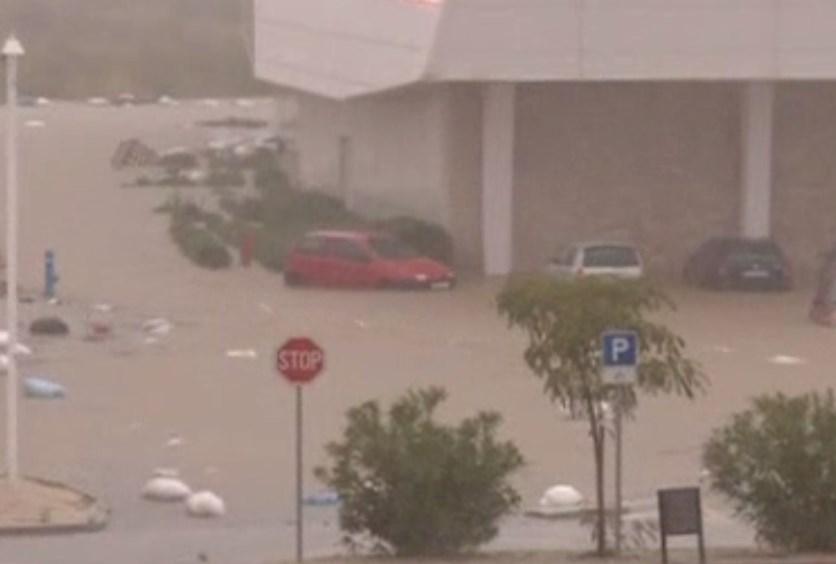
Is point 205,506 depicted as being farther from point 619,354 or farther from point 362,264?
point 362,264

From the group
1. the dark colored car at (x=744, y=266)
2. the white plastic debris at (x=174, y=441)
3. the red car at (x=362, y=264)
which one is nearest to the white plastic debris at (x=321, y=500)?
the white plastic debris at (x=174, y=441)

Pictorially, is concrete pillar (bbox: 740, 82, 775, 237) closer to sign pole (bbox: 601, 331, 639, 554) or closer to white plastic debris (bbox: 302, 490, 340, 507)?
white plastic debris (bbox: 302, 490, 340, 507)

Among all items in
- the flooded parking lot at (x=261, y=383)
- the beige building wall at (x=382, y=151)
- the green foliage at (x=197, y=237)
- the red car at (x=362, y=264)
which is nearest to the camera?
the flooded parking lot at (x=261, y=383)

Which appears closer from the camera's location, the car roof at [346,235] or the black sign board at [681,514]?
the black sign board at [681,514]

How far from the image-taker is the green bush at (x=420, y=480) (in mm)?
25984

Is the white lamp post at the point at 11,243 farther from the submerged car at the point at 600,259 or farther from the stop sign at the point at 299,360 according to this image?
the submerged car at the point at 600,259

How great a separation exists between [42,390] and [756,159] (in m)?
21.6

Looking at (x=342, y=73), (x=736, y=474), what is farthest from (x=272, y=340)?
(x=736, y=474)

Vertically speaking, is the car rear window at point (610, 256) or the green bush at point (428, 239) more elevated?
the green bush at point (428, 239)

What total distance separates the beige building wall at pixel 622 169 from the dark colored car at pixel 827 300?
23.9 ft

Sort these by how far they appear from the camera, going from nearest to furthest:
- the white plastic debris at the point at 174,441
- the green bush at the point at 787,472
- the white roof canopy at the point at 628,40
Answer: the green bush at the point at 787,472 → the white plastic debris at the point at 174,441 → the white roof canopy at the point at 628,40

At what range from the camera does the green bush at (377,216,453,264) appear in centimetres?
6294

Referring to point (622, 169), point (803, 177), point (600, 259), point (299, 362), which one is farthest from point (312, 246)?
point (299, 362)

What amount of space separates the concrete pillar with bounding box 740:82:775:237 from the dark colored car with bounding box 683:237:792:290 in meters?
1.18
